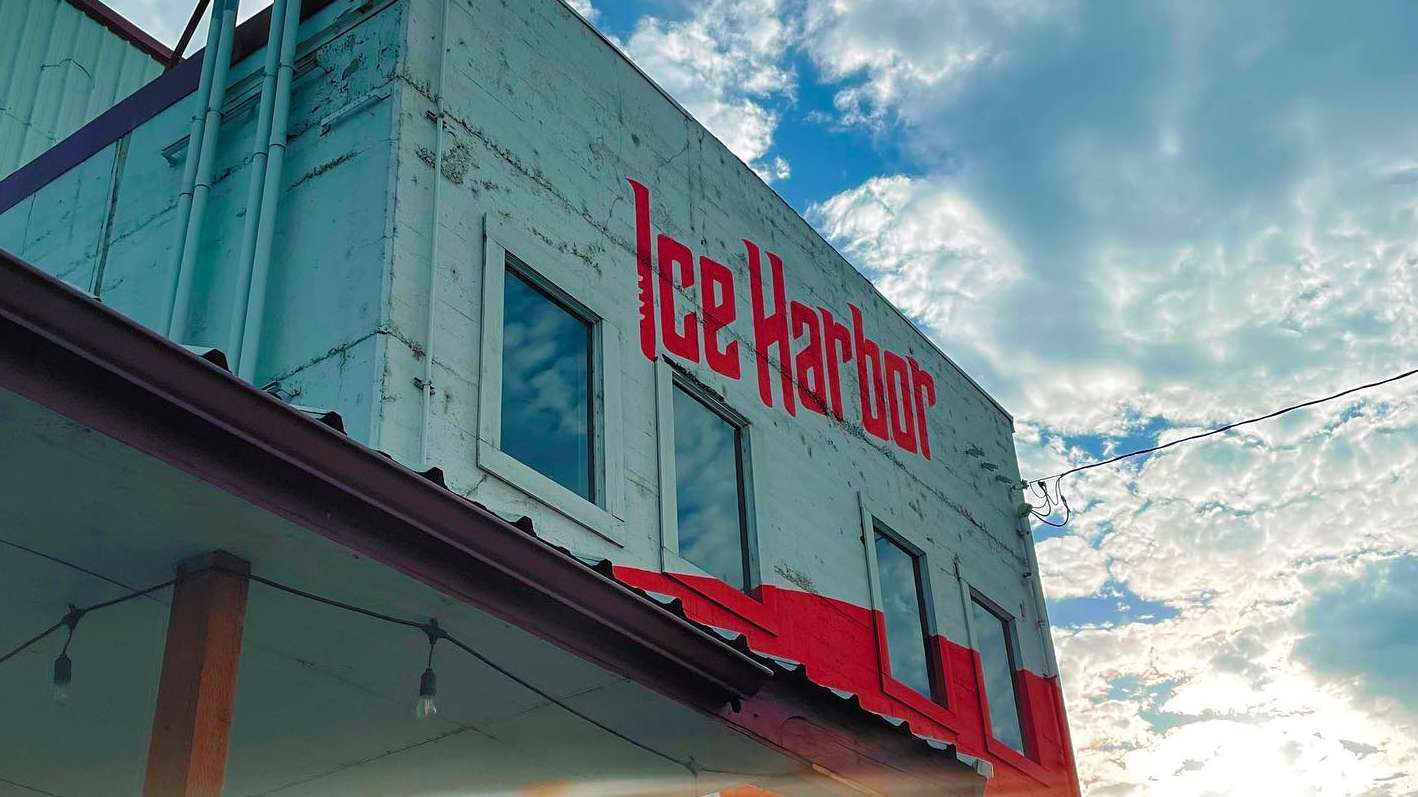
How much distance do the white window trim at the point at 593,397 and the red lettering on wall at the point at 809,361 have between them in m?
2.80

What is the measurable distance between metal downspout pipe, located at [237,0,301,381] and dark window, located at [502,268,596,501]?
152 cm

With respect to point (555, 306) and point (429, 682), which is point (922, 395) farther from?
point (429, 682)

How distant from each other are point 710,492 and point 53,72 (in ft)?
27.8

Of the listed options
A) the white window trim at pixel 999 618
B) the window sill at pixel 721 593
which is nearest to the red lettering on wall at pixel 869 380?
the white window trim at pixel 999 618

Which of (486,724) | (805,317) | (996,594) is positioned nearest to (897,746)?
(486,724)

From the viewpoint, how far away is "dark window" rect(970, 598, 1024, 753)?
14336mm

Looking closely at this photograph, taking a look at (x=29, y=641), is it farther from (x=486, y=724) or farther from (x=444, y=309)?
(x=444, y=309)

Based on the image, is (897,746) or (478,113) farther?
(478,113)

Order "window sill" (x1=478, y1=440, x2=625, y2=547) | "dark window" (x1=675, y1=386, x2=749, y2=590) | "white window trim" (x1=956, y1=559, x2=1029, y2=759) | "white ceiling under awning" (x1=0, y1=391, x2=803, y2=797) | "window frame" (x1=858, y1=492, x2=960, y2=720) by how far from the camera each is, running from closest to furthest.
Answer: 1. "white ceiling under awning" (x1=0, y1=391, x2=803, y2=797)
2. "window sill" (x1=478, y1=440, x2=625, y2=547)
3. "dark window" (x1=675, y1=386, x2=749, y2=590)
4. "window frame" (x1=858, y1=492, x2=960, y2=720)
5. "white window trim" (x1=956, y1=559, x2=1029, y2=759)

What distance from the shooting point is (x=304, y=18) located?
10.5 m

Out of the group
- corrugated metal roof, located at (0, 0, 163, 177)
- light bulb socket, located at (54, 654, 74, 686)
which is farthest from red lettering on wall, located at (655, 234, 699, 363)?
corrugated metal roof, located at (0, 0, 163, 177)

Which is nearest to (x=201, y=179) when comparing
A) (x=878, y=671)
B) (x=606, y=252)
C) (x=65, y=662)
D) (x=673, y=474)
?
(x=606, y=252)

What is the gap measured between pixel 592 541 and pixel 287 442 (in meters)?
4.58

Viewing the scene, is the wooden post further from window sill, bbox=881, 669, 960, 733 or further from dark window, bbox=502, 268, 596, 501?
window sill, bbox=881, 669, 960, 733
